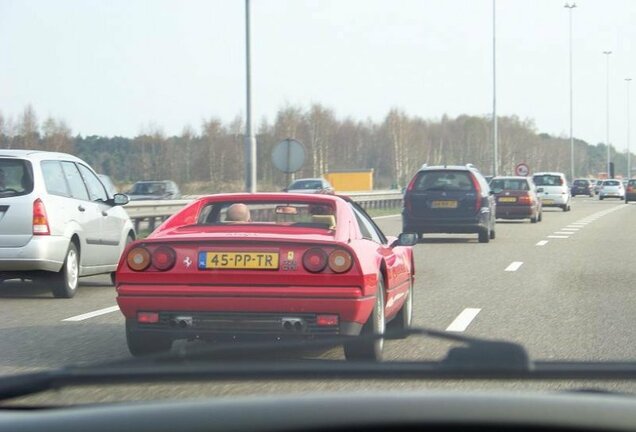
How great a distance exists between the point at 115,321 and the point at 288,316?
131 inches

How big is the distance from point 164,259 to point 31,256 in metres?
5.02

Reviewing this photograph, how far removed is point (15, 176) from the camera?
12328 millimetres

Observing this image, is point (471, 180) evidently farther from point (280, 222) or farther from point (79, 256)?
point (280, 222)

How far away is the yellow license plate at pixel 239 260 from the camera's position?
725cm

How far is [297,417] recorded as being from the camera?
1.82 metres

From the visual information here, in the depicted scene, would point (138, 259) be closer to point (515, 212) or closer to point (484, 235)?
point (484, 235)

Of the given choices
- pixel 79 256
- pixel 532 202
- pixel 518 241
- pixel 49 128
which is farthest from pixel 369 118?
pixel 79 256

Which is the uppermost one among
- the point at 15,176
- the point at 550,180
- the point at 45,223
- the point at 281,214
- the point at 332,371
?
the point at 550,180

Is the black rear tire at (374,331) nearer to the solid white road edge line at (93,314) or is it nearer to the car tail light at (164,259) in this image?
the car tail light at (164,259)

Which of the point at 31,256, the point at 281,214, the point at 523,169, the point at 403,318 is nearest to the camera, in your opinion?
the point at 281,214

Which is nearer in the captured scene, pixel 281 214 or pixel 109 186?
pixel 281 214

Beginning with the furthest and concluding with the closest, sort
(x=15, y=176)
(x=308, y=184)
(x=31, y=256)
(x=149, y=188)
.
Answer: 1. (x=308, y=184)
2. (x=149, y=188)
3. (x=15, y=176)
4. (x=31, y=256)

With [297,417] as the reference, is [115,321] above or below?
below

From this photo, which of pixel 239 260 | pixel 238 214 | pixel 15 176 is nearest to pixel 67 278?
pixel 15 176
